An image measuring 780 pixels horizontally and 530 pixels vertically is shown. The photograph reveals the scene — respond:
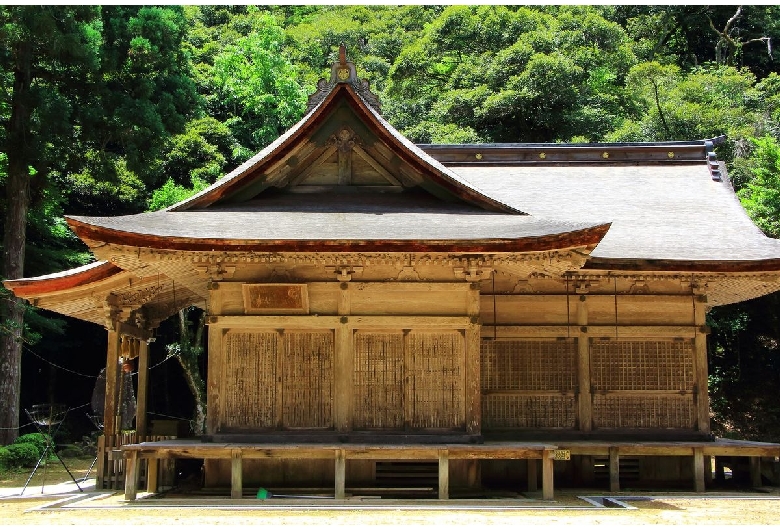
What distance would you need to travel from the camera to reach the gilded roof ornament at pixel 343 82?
45.6 ft

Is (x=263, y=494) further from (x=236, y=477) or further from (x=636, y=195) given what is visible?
(x=636, y=195)

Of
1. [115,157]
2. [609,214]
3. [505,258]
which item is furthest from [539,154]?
[115,157]

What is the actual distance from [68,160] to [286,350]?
15366 millimetres

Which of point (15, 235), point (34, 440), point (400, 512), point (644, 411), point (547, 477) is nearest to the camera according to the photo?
point (400, 512)

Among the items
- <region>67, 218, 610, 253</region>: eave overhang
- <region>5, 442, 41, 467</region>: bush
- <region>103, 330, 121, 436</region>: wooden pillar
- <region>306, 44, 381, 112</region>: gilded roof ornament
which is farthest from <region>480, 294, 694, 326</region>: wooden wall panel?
<region>5, 442, 41, 467</region>: bush

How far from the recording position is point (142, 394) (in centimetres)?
1631

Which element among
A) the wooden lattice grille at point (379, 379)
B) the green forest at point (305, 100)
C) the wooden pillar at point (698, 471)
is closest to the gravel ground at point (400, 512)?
the wooden pillar at point (698, 471)

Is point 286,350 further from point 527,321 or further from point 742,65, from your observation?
point 742,65

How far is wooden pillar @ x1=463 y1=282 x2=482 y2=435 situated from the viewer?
41.5ft

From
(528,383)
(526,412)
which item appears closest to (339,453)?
(526,412)

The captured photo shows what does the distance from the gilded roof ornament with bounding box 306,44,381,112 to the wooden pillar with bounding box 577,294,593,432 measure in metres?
4.93

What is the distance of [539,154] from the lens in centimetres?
2002

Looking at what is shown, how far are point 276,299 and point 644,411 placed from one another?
6.32 metres

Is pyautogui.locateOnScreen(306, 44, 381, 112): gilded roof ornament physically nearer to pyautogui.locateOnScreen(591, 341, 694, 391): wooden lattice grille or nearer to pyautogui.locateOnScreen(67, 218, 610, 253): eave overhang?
pyautogui.locateOnScreen(67, 218, 610, 253): eave overhang
